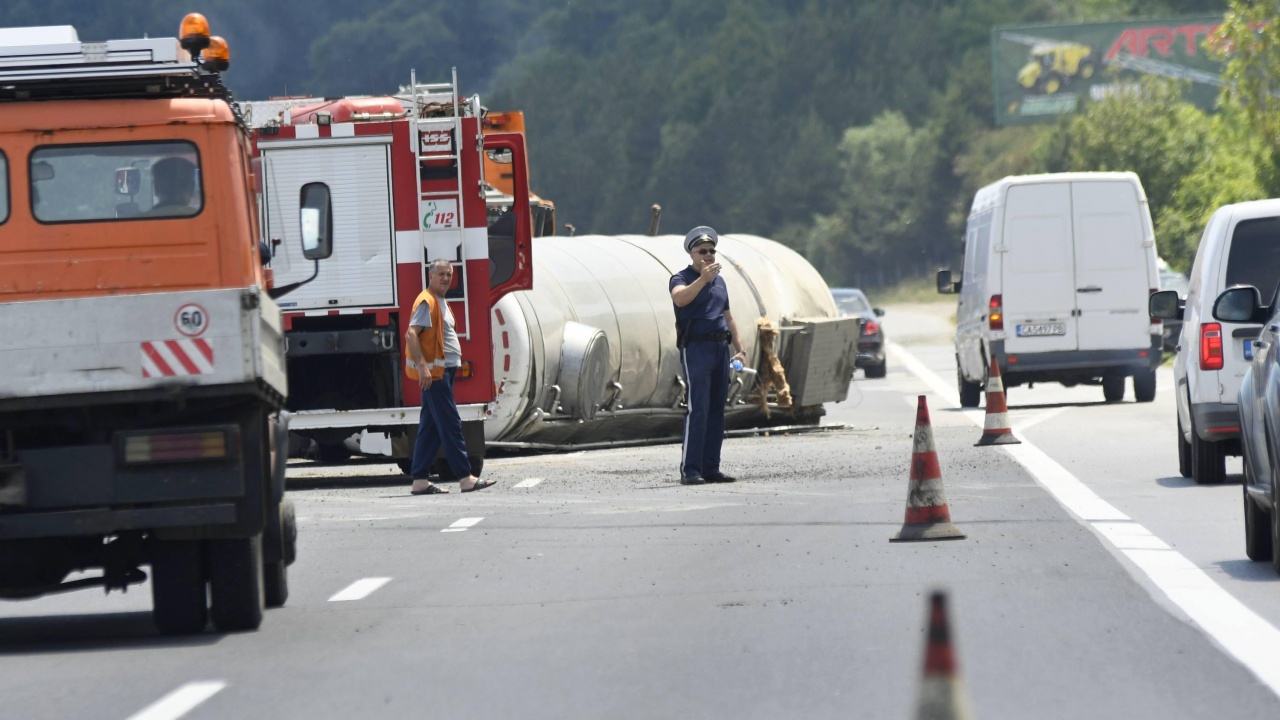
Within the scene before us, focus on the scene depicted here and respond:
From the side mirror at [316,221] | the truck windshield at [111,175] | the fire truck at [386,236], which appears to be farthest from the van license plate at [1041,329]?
the truck windshield at [111,175]

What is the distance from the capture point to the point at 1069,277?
25797mm

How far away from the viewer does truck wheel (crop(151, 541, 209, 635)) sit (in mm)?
8711

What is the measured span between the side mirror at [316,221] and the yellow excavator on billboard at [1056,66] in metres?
69.8

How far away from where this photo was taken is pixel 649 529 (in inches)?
489

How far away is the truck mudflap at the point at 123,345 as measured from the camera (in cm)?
838

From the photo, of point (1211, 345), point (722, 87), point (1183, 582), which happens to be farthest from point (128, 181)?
point (722, 87)

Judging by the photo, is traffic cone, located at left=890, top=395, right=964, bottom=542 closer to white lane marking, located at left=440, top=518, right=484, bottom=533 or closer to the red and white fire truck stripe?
white lane marking, located at left=440, top=518, right=484, bottom=533

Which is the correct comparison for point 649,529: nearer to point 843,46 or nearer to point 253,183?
point 253,183

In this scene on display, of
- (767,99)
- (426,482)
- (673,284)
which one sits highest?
(767,99)

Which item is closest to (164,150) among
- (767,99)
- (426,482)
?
(426,482)

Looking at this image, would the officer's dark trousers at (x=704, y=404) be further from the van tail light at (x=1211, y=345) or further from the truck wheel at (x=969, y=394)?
the truck wheel at (x=969, y=394)

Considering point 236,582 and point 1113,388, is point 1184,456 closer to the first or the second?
point 236,582

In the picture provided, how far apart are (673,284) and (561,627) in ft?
25.1

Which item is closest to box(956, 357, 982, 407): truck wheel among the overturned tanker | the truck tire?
the overturned tanker
